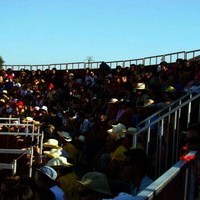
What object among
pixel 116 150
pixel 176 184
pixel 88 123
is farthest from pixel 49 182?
pixel 88 123

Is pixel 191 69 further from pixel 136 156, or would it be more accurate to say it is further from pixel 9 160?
pixel 136 156

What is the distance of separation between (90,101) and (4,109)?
477cm

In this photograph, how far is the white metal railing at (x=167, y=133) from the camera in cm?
691

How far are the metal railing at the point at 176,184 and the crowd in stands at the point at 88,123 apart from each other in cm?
30

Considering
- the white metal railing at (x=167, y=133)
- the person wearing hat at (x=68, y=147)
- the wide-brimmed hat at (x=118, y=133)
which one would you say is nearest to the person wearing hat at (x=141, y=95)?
the wide-brimmed hat at (x=118, y=133)

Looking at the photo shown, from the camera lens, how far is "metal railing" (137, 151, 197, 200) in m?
2.75

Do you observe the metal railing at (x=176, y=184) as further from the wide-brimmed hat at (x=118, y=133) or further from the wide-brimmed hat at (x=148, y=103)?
the wide-brimmed hat at (x=148, y=103)

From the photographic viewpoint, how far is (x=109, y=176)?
7465 millimetres

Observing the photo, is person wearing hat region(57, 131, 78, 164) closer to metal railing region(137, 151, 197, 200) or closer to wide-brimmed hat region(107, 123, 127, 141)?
wide-brimmed hat region(107, 123, 127, 141)

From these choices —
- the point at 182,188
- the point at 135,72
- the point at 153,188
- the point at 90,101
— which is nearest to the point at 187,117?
the point at 182,188

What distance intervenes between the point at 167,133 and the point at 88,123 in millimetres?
7471

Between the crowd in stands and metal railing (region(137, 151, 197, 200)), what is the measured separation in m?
0.30

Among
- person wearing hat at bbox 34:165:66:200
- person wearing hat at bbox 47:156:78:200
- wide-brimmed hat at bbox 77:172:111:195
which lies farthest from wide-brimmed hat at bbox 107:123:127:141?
wide-brimmed hat at bbox 77:172:111:195

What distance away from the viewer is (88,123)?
14508 mm
